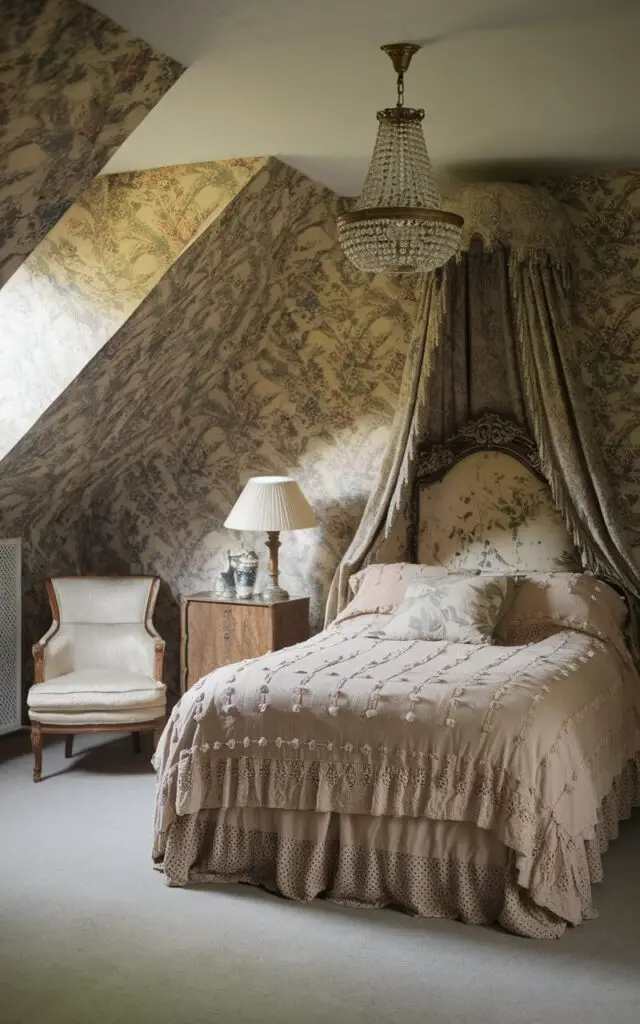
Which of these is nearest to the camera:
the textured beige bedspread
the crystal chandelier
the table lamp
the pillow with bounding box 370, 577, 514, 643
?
the textured beige bedspread

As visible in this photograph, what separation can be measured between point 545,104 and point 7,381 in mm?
2450

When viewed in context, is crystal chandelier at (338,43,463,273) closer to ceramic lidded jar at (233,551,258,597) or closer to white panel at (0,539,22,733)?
ceramic lidded jar at (233,551,258,597)

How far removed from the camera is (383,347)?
5715 millimetres

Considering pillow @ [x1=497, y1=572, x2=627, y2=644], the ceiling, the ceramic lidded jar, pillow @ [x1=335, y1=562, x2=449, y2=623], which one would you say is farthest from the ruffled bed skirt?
the ceiling

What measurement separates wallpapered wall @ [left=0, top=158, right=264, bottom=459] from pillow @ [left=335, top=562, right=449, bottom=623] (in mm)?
1611

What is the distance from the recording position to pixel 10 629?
19.4 feet

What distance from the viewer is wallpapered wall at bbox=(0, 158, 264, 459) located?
4734 millimetres

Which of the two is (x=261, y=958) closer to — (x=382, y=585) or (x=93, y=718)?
(x=93, y=718)

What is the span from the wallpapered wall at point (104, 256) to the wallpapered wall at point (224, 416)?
0.63 feet

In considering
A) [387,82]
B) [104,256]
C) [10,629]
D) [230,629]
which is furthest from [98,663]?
[387,82]

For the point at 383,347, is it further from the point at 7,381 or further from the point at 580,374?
the point at 7,381

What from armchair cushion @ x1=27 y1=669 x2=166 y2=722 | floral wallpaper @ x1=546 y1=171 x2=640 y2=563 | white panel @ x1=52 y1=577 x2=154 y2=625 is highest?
floral wallpaper @ x1=546 y1=171 x2=640 y2=563

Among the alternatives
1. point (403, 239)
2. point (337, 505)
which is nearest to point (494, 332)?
point (337, 505)

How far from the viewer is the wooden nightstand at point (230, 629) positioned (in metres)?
5.57
